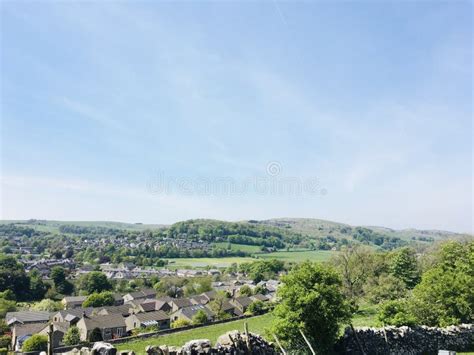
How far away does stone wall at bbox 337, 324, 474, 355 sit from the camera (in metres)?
16.3

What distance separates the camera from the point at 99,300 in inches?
2911

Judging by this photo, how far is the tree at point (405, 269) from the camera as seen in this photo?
42.1 metres

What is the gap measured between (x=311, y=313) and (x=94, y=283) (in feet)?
287

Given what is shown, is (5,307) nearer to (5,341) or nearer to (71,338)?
(5,341)

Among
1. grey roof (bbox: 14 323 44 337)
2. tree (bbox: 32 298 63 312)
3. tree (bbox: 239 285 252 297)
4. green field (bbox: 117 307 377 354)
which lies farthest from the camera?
tree (bbox: 239 285 252 297)

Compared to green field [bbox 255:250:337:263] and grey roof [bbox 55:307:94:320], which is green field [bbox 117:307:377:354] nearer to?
grey roof [bbox 55:307:94:320]

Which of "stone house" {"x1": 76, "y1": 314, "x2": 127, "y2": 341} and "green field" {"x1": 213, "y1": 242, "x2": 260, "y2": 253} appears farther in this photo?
"green field" {"x1": 213, "y1": 242, "x2": 260, "y2": 253}

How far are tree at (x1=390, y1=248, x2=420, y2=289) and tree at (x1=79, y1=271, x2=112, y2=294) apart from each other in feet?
244

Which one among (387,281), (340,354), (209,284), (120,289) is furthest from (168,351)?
(120,289)

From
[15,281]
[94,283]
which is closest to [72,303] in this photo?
[94,283]

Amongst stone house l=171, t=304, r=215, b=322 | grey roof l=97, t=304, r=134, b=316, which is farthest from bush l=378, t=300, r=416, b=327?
grey roof l=97, t=304, r=134, b=316

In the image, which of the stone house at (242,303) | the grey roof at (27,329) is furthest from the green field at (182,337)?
the grey roof at (27,329)

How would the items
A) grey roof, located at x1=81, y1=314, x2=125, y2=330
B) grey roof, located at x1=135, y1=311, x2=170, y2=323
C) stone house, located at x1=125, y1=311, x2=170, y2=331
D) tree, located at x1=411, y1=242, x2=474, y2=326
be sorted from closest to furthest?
tree, located at x1=411, y1=242, x2=474, y2=326 → grey roof, located at x1=81, y1=314, x2=125, y2=330 → stone house, located at x1=125, y1=311, x2=170, y2=331 → grey roof, located at x1=135, y1=311, x2=170, y2=323

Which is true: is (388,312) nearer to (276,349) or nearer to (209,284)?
(276,349)
